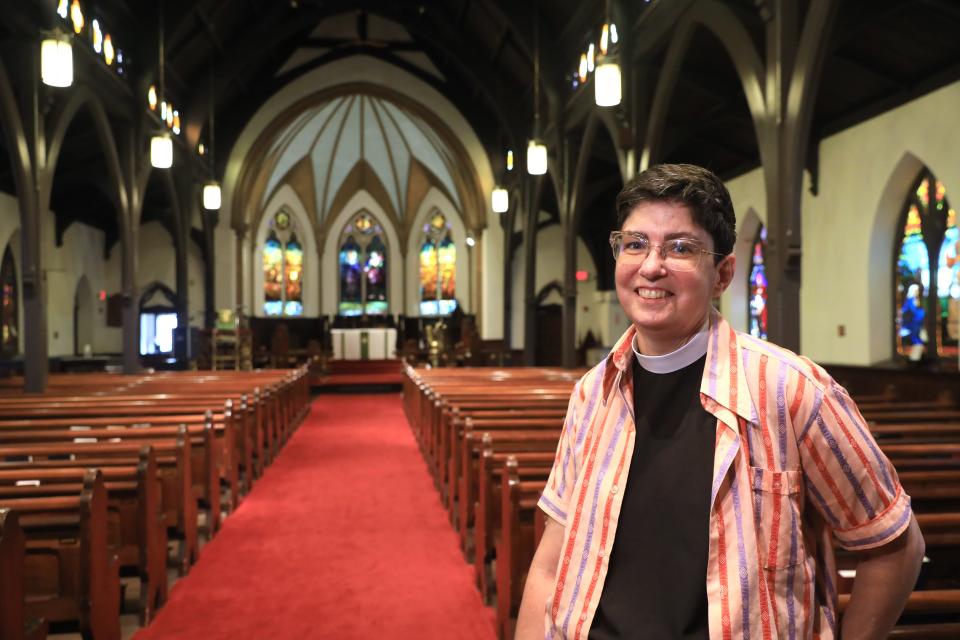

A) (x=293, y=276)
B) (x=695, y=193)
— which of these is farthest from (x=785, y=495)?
(x=293, y=276)

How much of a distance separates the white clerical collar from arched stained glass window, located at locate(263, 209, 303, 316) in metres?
24.9

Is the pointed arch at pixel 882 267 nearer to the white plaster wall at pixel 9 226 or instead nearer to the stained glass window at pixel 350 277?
the white plaster wall at pixel 9 226

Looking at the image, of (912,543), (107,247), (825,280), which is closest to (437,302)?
(107,247)

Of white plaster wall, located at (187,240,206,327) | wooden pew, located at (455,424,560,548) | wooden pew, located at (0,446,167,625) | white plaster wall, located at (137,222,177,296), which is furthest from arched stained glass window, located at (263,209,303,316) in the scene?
wooden pew, located at (0,446,167,625)

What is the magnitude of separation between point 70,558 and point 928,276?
9.53 m

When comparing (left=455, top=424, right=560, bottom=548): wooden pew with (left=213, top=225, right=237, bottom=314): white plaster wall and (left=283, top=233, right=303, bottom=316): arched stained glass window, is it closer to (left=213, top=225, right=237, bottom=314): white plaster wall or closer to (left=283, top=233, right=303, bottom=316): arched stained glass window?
(left=213, top=225, right=237, bottom=314): white plaster wall

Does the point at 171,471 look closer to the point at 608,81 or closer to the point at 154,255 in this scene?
the point at 608,81

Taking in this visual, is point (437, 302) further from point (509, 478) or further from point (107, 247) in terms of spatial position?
point (509, 478)

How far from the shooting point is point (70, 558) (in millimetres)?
3410

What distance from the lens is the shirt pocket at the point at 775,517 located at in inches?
50.6

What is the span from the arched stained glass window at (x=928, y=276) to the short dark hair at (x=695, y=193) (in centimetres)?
891

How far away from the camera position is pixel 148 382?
395 inches

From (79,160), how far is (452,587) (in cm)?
1349

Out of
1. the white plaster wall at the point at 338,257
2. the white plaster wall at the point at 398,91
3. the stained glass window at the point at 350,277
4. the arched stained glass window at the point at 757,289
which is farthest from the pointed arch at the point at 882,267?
the stained glass window at the point at 350,277
